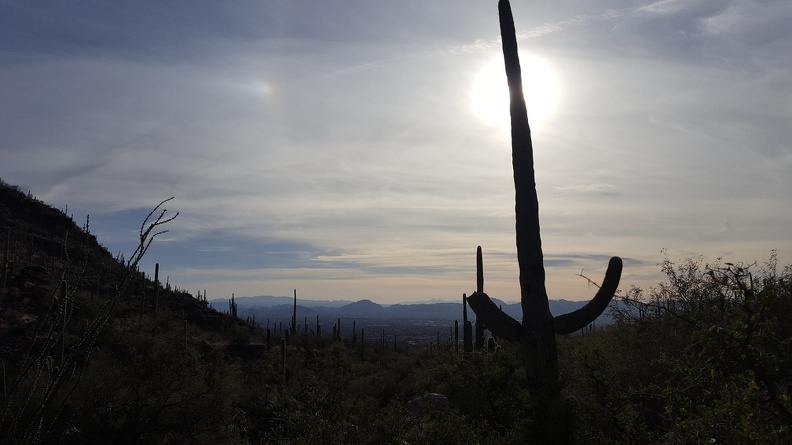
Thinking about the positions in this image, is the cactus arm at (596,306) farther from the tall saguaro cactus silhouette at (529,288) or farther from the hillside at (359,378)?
the hillside at (359,378)

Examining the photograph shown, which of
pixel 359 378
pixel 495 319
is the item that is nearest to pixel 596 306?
pixel 495 319

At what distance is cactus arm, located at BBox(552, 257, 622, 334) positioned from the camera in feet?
22.7

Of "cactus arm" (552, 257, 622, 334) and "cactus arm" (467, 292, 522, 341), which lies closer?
"cactus arm" (552, 257, 622, 334)

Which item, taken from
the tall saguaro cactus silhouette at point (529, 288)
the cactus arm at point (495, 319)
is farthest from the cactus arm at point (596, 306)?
the cactus arm at point (495, 319)

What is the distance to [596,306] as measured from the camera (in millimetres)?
6988

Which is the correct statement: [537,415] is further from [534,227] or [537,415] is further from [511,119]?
[511,119]

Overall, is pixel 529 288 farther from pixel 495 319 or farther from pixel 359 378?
pixel 359 378

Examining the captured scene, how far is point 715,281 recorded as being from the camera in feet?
10.6

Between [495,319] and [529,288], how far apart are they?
2.12 ft

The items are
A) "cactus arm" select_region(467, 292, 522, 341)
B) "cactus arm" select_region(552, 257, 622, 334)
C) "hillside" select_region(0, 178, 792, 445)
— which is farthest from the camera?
"cactus arm" select_region(467, 292, 522, 341)

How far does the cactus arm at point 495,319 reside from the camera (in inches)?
293

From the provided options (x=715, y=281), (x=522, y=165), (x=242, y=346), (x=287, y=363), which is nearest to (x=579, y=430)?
(x=715, y=281)

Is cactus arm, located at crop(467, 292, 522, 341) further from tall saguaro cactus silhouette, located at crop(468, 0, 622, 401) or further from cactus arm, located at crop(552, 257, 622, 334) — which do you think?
cactus arm, located at crop(552, 257, 622, 334)

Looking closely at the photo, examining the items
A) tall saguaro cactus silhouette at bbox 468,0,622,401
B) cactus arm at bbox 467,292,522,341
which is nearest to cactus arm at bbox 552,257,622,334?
tall saguaro cactus silhouette at bbox 468,0,622,401
